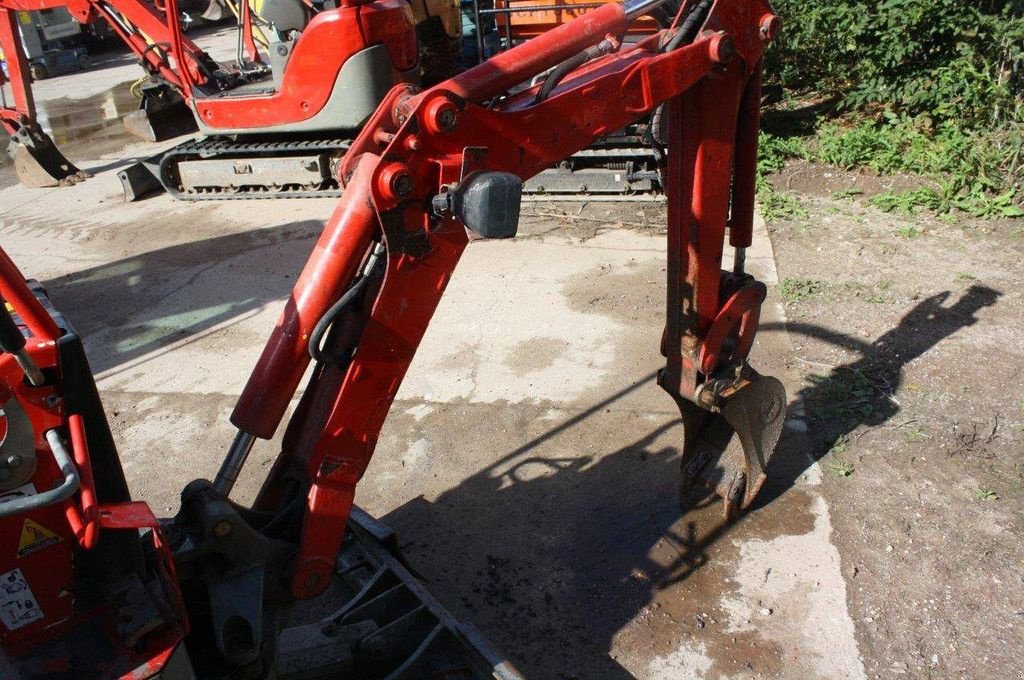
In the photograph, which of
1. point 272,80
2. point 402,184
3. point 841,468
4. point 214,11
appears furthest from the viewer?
point 214,11

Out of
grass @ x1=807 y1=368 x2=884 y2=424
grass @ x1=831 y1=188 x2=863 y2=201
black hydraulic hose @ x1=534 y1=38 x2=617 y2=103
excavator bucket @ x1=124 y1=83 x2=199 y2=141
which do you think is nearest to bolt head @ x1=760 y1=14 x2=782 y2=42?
black hydraulic hose @ x1=534 y1=38 x2=617 y2=103

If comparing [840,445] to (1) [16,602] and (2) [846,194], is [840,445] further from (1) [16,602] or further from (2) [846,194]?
(2) [846,194]

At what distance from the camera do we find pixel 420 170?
2656 millimetres

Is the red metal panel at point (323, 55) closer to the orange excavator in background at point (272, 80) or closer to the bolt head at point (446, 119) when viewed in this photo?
the orange excavator in background at point (272, 80)

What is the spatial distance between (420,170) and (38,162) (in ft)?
32.9

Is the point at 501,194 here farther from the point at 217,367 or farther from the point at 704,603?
the point at 217,367

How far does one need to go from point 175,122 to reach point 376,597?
10864mm

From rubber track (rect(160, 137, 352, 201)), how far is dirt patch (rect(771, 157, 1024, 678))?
4.64 meters

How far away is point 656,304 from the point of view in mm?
6348

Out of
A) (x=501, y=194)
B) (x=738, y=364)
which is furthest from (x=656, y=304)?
(x=501, y=194)

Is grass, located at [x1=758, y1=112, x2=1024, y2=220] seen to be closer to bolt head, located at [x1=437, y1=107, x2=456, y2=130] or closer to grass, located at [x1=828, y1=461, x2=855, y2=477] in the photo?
grass, located at [x1=828, y1=461, x2=855, y2=477]

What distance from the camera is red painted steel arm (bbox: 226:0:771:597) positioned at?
2678mm

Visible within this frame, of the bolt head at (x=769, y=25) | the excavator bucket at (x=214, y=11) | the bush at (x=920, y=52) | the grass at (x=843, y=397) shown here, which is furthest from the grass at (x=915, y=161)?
the excavator bucket at (x=214, y=11)

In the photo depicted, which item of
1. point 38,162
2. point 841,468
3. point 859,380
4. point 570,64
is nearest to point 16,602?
point 570,64
